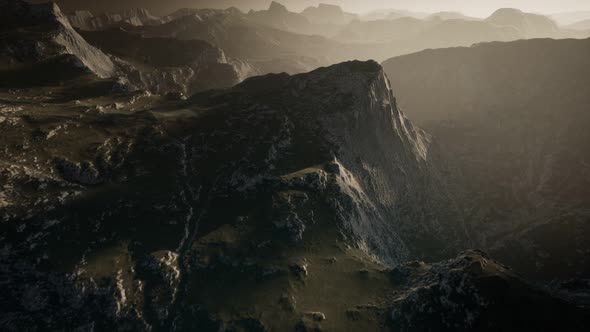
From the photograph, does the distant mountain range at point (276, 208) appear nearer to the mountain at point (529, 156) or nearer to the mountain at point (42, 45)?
the mountain at point (529, 156)

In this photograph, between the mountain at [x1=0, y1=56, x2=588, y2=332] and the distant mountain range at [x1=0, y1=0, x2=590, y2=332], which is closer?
the mountain at [x1=0, y1=56, x2=588, y2=332]

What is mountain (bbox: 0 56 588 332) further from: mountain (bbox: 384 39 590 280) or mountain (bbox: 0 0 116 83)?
mountain (bbox: 0 0 116 83)

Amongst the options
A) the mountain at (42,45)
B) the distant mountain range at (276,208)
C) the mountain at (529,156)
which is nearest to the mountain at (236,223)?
the distant mountain range at (276,208)

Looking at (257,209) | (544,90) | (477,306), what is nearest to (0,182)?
(257,209)

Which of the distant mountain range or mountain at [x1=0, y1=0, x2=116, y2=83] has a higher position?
mountain at [x1=0, y1=0, x2=116, y2=83]

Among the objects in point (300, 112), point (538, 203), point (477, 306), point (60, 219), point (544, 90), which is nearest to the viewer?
point (477, 306)

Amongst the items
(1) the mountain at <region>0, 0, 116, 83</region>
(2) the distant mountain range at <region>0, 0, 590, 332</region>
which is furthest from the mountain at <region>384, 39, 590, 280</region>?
(1) the mountain at <region>0, 0, 116, 83</region>

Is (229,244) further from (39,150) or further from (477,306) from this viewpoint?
(39,150)
